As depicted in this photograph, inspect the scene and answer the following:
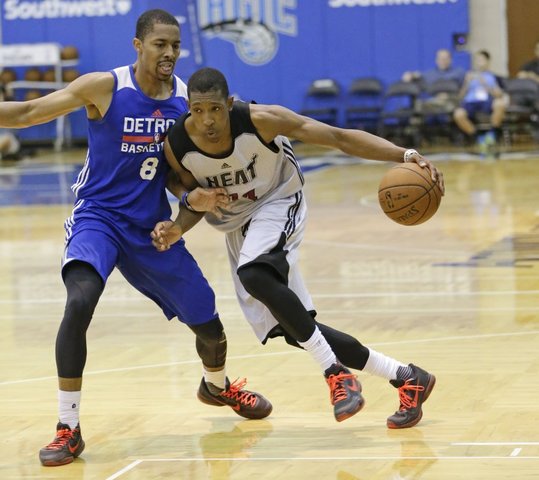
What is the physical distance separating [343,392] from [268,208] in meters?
0.85

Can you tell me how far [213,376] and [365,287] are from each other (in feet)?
11.5

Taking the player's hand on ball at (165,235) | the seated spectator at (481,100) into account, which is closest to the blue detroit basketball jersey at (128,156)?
the player's hand on ball at (165,235)

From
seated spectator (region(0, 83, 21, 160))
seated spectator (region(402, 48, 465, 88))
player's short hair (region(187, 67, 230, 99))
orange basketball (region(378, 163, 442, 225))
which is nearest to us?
player's short hair (region(187, 67, 230, 99))

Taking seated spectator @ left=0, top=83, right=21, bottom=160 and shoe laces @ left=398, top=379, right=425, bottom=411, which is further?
seated spectator @ left=0, top=83, right=21, bottom=160

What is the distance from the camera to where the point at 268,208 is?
17.1ft

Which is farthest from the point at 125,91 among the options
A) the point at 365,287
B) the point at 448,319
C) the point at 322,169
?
the point at 322,169

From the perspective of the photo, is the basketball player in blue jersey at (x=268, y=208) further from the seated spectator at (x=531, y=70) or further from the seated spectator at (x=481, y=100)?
the seated spectator at (x=531, y=70)

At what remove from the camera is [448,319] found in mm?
7586

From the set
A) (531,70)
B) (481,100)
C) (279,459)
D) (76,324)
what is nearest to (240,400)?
(279,459)

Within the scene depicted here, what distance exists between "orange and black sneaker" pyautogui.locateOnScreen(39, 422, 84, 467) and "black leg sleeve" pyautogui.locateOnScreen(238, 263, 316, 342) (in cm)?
89

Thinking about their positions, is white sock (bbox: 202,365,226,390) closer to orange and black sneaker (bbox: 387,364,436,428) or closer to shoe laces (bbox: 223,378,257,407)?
shoe laces (bbox: 223,378,257,407)

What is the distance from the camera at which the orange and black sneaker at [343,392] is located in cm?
488

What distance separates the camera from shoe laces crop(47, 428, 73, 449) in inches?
188

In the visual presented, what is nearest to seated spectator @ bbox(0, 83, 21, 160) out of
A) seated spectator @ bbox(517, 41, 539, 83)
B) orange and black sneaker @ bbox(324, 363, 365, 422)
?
seated spectator @ bbox(517, 41, 539, 83)
